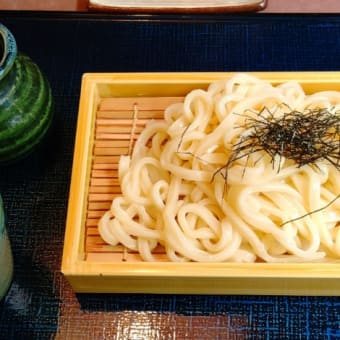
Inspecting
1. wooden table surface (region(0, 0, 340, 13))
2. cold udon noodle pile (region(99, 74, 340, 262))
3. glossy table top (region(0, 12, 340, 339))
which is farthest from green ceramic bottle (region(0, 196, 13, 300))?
wooden table surface (region(0, 0, 340, 13))

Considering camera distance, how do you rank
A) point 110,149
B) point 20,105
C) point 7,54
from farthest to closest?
point 110,149
point 20,105
point 7,54

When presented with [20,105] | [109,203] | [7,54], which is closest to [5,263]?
[109,203]

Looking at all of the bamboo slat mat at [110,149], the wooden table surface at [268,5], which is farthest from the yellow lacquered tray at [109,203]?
the wooden table surface at [268,5]

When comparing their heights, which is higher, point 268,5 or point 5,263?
point 268,5

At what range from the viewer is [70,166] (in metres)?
1.93

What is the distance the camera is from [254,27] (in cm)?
220

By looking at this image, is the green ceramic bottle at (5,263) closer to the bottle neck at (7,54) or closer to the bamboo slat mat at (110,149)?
the bamboo slat mat at (110,149)

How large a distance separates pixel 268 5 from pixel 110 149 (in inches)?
39.1

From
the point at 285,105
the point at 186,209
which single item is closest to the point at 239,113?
the point at 285,105

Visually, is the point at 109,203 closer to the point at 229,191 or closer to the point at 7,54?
the point at 229,191

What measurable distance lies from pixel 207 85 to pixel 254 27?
0.48 metres

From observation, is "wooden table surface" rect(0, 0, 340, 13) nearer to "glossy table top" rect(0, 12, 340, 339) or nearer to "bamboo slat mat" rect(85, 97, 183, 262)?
"glossy table top" rect(0, 12, 340, 339)

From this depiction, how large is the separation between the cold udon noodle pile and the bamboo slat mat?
44 mm

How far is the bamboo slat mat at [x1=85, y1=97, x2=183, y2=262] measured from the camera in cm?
167
